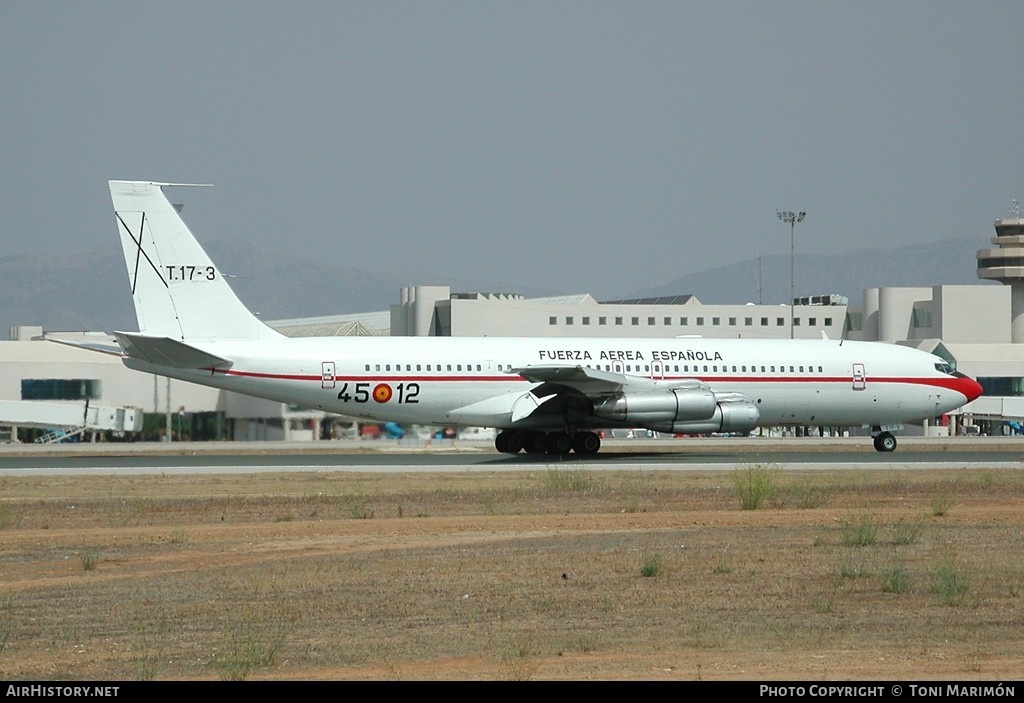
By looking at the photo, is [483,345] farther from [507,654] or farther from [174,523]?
[507,654]

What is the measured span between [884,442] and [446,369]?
13823 mm

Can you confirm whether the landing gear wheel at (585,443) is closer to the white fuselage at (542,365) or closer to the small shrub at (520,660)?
the white fuselage at (542,365)

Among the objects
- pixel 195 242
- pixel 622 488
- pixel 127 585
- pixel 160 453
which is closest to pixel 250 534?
pixel 127 585

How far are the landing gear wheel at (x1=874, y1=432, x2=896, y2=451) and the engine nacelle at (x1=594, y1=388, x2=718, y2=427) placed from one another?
7343 millimetres

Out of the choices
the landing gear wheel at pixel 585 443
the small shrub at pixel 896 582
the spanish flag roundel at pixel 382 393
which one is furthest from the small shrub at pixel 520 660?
the landing gear wheel at pixel 585 443

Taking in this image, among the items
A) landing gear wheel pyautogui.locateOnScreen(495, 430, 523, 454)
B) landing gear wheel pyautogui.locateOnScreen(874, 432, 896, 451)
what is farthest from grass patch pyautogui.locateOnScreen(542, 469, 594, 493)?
landing gear wheel pyautogui.locateOnScreen(874, 432, 896, 451)

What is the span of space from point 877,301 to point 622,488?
243 feet

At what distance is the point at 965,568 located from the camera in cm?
1510

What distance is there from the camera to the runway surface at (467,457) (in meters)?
32.7

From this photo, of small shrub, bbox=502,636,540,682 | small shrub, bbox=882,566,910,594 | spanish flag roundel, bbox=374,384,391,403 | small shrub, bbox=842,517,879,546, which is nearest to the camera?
small shrub, bbox=502,636,540,682

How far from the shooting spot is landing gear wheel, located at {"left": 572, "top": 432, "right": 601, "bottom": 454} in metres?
37.5

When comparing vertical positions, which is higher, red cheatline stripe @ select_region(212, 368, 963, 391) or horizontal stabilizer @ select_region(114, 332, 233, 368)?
horizontal stabilizer @ select_region(114, 332, 233, 368)

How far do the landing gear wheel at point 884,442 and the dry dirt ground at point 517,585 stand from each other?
15168 millimetres

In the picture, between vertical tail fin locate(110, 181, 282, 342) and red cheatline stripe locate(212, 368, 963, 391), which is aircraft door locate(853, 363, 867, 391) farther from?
vertical tail fin locate(110, 181, 282, 342)
